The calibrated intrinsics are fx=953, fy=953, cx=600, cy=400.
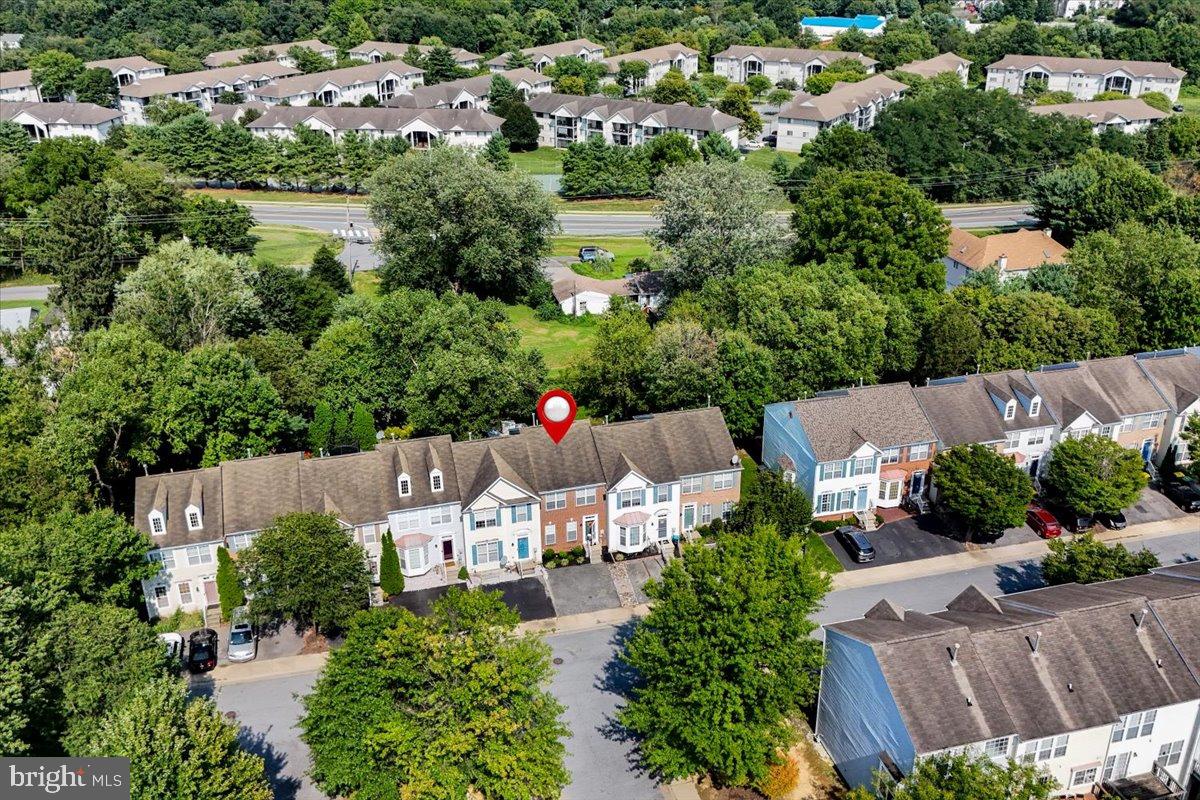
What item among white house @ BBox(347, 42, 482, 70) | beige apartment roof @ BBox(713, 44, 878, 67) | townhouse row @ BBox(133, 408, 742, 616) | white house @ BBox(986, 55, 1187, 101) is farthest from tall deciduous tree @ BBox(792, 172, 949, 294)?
white house @ BBox(347, 42, 482, 70)

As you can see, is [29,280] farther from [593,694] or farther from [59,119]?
[593,694]

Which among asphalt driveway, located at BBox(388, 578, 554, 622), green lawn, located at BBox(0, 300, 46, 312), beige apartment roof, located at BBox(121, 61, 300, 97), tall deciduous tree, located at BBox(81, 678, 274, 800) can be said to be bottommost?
asphalt driveway, located at BBox(388, 578, 554, 622)

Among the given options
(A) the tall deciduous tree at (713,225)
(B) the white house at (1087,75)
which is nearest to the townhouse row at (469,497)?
(A) the tall deciduous tree at (713,225)

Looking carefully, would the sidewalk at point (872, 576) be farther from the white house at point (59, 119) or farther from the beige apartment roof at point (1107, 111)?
the white house at point (59, 119)

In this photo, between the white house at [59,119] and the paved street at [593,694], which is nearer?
the paved street at [593,694]

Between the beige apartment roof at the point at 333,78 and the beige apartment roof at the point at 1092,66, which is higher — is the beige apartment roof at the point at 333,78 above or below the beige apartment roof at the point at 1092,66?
above

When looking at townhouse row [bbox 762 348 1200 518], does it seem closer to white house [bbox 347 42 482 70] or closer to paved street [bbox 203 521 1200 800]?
paved street [bbox 203 521 1200 800]
